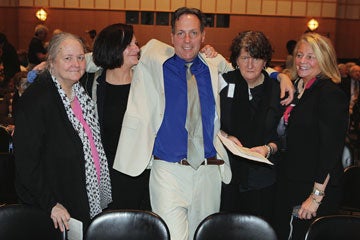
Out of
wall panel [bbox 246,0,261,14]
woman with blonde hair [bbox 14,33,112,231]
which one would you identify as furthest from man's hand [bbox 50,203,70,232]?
wall panel [bbox 246,0,261,14]

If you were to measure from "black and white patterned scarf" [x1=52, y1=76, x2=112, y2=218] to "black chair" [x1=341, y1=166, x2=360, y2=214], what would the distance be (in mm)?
2070

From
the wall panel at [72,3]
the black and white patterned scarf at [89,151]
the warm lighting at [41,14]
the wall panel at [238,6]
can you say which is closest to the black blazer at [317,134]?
the black and white patterned scarf at [89,151]

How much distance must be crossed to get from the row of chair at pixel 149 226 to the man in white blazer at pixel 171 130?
0.38 metres

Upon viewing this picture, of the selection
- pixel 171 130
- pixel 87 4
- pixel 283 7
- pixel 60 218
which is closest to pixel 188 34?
pixel 171 130

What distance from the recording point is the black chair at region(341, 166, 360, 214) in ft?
13.6

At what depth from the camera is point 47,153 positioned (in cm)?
297

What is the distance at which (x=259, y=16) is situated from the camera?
17.2 metres

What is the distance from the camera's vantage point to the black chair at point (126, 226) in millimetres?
2785

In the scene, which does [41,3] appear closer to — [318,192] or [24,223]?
[24,223]

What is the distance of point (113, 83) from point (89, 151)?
0.61 meters

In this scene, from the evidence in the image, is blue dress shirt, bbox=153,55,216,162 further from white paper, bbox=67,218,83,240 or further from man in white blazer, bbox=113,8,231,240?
white paper, bbox=67,218,83,240

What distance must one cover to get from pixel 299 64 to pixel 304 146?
1.82ft

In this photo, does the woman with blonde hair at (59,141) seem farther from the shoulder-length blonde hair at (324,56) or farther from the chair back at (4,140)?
the chair back at (4,140)

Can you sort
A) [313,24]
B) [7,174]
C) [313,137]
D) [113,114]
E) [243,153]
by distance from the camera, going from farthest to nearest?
[313,24] → [7,174] → [113,114] → [313,137] → [243,153]
